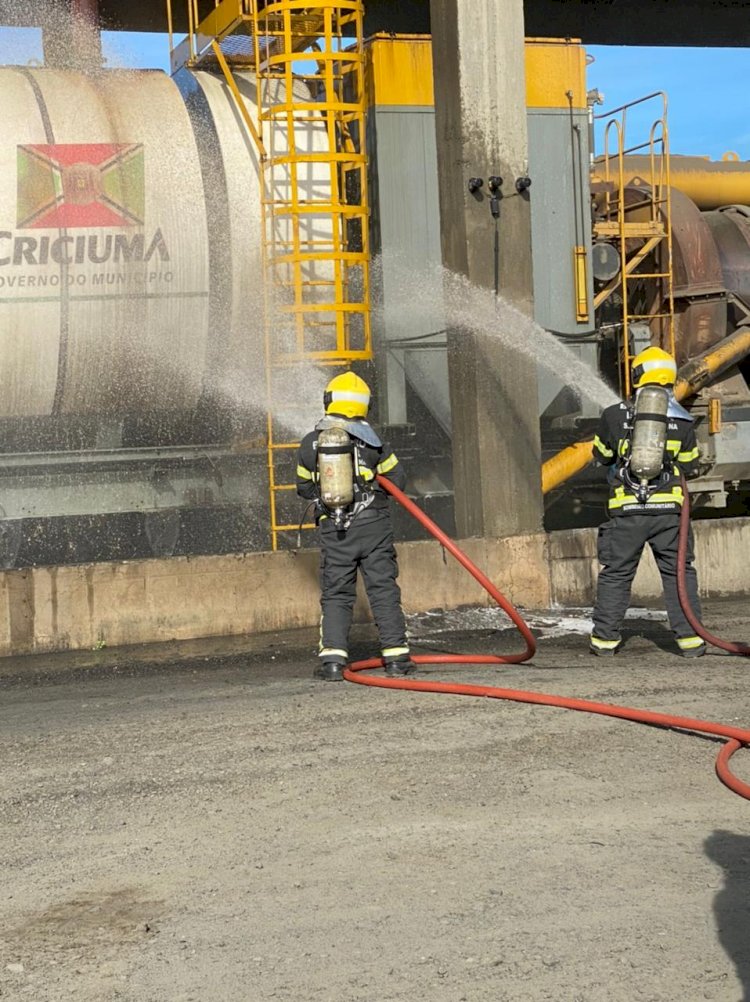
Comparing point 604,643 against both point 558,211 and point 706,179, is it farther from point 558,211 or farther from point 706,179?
point 706,179

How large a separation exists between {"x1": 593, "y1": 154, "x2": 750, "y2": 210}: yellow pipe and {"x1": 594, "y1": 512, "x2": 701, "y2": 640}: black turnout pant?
7452 millimetres

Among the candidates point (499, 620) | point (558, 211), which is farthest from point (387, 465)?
point (558, 211)

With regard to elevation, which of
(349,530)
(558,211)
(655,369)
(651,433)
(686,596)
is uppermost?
(558,211)

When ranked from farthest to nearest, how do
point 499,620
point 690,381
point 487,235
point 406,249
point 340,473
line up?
point 690,381 < point 406,249 < point 487,235 < point 499,620 < point 340,473

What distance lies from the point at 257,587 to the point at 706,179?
7981 millimetres

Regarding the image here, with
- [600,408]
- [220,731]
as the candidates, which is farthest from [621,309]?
[220,731]

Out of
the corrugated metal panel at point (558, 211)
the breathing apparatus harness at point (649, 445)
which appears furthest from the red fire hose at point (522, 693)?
the corrugated metal panel at point (558, 211)

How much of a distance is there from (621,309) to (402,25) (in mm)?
4991

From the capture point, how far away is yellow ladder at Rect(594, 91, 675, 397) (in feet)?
42.2

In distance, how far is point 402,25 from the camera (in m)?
16.2

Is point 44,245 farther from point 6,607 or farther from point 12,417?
point 6,607

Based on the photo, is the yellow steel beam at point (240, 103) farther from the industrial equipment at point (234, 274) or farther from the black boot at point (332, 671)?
the black boot at point (332, 671)

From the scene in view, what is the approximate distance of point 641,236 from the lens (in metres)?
13.1

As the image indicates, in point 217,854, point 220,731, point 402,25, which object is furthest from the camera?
point 402,25
